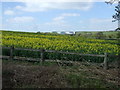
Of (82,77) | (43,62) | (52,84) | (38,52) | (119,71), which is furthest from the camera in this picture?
(38,52)

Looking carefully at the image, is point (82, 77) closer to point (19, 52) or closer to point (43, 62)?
point (43, 62)

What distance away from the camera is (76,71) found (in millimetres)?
6477

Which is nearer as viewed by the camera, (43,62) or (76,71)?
(76,71)

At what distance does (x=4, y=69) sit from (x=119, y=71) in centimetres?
378

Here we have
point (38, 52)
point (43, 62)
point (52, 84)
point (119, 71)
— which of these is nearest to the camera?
point (52, 84)

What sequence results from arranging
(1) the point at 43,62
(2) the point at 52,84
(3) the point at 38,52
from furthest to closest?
(3) the point at 38,52
(1) the point at 43,62
(2) the point at 52,84

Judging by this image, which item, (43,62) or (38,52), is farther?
(38,52)

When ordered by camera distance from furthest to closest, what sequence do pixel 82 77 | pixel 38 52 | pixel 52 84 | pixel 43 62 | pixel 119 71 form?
pixel 38 52 → pixel 43 62 → pixel 119 71 → pixel 82 77 → pixel 52 84

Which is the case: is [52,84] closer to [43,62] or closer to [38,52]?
[43,62]

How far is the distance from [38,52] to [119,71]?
17.8 feet

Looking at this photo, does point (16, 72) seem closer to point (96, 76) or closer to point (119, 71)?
point (96, 76)

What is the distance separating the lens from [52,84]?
211 inches

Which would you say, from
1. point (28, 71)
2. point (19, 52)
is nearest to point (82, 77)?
point (28, 71)

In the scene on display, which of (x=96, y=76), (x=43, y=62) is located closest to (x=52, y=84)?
(x=96, y=76)
